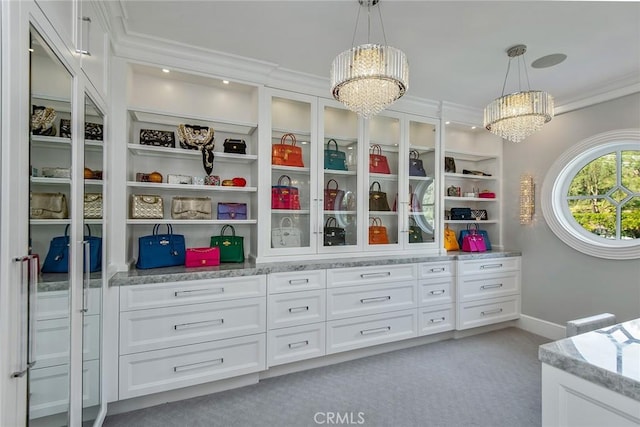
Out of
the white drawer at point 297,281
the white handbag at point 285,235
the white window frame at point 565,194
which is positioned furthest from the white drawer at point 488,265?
the white handbag at point 285,235

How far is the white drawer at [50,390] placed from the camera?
105 centimetres

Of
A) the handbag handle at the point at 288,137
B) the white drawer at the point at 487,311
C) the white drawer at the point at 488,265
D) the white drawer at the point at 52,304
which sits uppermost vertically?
the handbag handle at the point at 288,137

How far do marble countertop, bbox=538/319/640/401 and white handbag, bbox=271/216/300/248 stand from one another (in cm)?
211

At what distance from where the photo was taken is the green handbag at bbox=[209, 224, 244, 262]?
2693 millimetres

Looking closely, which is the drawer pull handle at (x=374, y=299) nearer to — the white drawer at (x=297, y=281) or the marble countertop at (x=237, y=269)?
the marble countertop at (x=237, y=269)

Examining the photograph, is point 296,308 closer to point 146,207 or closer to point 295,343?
point 295,343

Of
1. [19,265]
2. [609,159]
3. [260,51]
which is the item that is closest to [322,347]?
[19,265]

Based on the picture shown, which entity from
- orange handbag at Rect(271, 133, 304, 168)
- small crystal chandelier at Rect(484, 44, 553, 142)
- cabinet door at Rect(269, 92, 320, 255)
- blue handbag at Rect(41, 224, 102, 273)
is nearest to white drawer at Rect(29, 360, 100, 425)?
blue handbag at Rect(41, 224, 102, 273)

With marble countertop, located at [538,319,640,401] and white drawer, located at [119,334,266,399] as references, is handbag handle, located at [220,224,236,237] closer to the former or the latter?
white drawer, located at [119,334,266,399]

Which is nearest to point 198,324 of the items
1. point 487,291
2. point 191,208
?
point 191,208

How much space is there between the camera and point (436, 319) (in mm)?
3271

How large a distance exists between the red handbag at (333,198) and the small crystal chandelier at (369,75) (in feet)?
3.65

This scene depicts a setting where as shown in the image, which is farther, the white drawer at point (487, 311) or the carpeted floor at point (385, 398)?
the white drawer at point (487, 311)

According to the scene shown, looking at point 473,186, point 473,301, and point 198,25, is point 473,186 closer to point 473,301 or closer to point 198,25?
point 473,301
